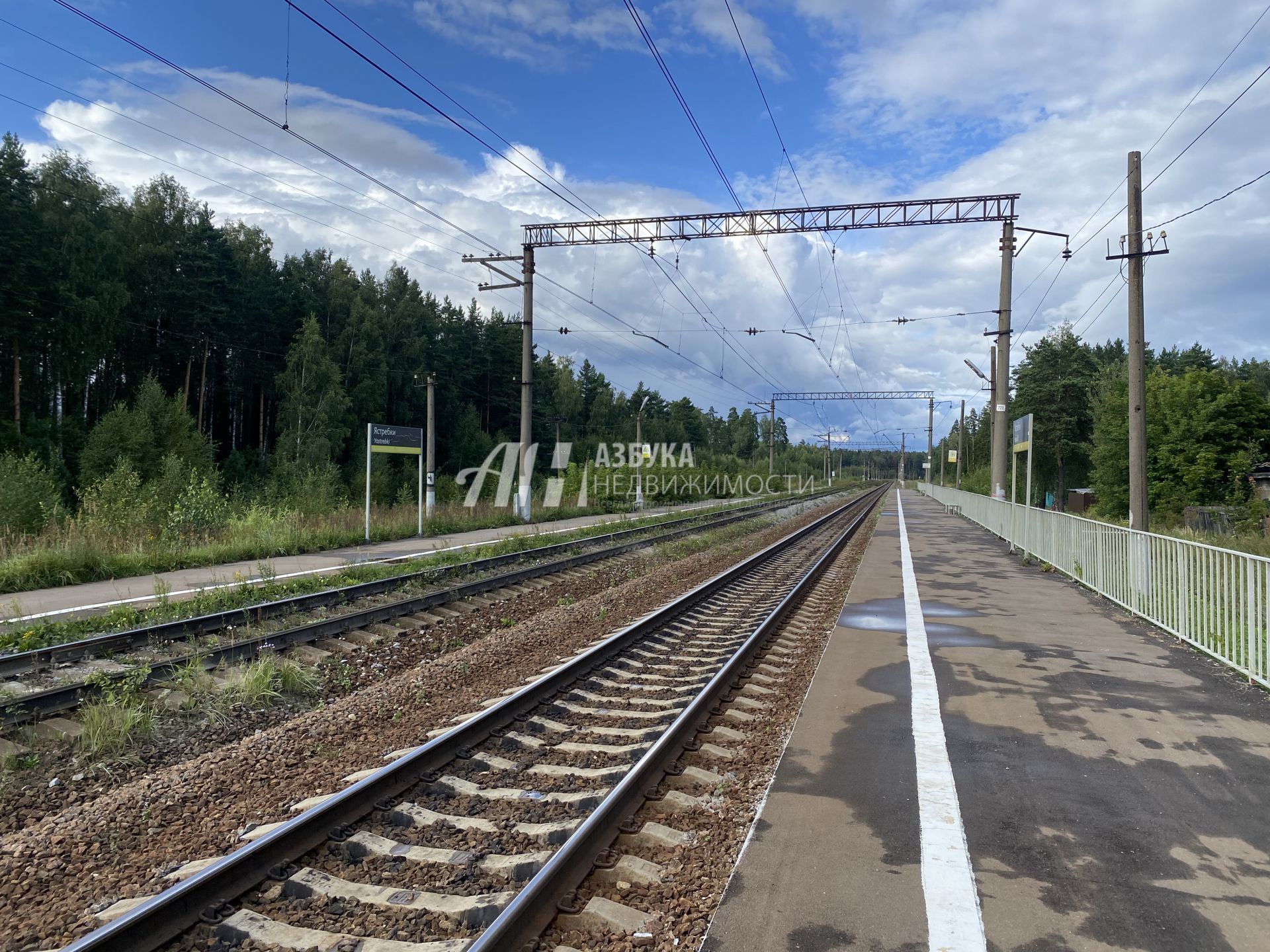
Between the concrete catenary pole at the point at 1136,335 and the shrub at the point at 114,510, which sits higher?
the concrete catenary pole at the point at 1136,335

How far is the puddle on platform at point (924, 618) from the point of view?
8.72 meters

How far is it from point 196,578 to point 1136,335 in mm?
16496

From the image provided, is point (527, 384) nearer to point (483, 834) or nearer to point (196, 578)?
point (196, 578)

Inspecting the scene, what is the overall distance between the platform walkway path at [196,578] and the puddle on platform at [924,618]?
9146 millimetres

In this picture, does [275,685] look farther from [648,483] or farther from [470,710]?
[648,483]

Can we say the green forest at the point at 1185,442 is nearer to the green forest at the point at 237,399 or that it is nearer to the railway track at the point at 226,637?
the green forest at the point at 237,399

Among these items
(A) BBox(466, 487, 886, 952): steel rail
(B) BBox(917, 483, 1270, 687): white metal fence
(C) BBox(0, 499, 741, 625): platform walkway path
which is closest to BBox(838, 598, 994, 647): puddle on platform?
(B) BBox(917, 483, 1270, 687): white metal fence

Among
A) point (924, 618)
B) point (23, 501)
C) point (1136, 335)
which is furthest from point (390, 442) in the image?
point (1136, 335)

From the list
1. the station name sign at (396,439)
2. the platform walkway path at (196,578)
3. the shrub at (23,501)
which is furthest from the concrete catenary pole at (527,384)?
the shrub at (23,501)

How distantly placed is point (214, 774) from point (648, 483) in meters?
40.1

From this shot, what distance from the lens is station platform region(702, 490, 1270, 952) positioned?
121 inches

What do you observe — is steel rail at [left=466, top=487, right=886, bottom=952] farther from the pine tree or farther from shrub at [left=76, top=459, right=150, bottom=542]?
the pine tree

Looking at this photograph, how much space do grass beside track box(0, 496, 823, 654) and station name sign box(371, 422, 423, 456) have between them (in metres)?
3.75

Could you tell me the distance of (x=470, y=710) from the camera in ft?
20.4
